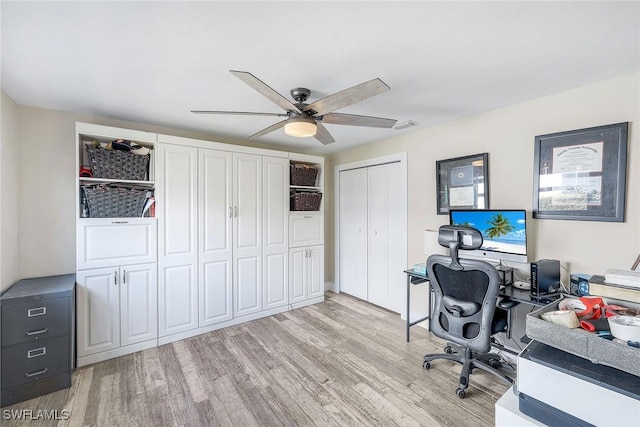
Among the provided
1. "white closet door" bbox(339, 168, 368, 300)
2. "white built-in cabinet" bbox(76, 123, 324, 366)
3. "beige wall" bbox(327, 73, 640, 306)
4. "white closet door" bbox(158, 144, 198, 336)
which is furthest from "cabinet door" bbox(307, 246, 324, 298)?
"white closet door" bbox(158, 144, 198, 336)

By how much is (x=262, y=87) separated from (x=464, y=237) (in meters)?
1.67

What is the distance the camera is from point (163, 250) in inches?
112

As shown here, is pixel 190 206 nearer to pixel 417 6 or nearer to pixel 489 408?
pixel 417 6

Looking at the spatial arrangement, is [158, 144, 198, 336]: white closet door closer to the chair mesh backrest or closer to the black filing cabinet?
the black filing cabinet

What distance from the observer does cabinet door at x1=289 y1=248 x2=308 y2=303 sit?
378cm

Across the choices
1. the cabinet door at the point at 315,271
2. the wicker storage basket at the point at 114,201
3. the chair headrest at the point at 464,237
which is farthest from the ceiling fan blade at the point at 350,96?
the cabinet door at the point at 315,271

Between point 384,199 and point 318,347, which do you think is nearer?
point 318,347

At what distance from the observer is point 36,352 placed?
6.77 feet

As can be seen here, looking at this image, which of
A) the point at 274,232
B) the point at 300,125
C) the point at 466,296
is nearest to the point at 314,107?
the point at 300,125

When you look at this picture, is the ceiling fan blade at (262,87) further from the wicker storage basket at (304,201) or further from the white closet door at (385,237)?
the white closet door at (385,237)

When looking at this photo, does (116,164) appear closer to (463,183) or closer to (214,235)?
(214,235)

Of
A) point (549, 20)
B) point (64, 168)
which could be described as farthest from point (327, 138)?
point (64, 168)

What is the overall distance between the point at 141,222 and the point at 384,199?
2.89 m

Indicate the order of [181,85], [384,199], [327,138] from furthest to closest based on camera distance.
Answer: [384,199] < [327,138] < [181,85]
